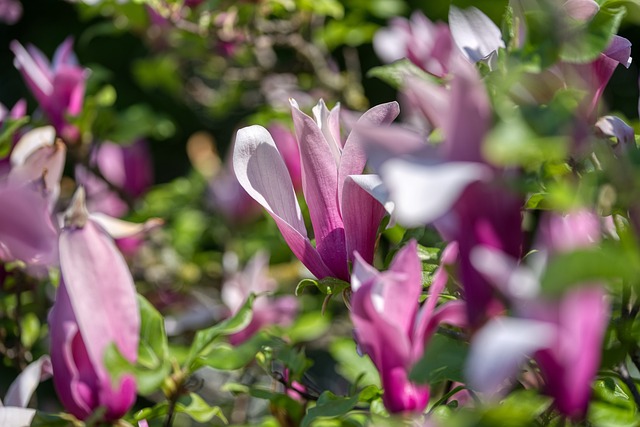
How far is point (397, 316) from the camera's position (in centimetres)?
59

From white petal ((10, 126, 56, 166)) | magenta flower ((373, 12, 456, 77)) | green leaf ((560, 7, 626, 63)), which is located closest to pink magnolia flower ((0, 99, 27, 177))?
white petal ((10, 126, 56, 166))

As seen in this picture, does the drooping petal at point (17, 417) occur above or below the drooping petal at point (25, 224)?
below

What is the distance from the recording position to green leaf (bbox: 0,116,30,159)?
3.58 feet

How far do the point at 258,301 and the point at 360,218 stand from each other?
0.83m

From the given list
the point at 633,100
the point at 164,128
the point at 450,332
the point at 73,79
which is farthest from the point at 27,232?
the point at 633,100

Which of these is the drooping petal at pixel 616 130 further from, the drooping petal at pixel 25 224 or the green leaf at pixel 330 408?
the drooping petal at pixel 25 224

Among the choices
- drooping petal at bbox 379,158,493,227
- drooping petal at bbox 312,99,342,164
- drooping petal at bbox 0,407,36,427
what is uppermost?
drooping petal at bbox 379,158,493,227

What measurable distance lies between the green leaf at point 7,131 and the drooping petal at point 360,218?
0.59 meters

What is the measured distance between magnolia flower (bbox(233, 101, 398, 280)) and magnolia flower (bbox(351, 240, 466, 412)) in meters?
0.11

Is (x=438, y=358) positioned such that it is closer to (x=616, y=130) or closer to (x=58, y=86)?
(x=616, y=130)

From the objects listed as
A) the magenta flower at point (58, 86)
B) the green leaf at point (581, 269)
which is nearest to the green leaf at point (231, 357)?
the green leaf at point (581, 269)

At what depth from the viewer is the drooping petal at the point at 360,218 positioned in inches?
27.4

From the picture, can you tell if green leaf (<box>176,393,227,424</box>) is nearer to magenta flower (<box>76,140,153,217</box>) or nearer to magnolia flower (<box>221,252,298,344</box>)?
magnolia flower (<box>221,252,298,344</box>)

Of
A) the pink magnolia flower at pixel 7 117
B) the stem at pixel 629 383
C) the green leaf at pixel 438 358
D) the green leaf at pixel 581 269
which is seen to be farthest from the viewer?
the pink magnolia flower at pixel 7 117
